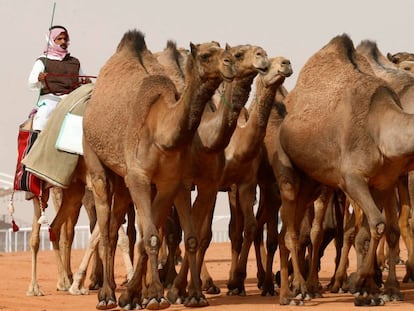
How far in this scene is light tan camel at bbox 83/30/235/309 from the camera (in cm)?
1145

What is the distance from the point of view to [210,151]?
40.1ft

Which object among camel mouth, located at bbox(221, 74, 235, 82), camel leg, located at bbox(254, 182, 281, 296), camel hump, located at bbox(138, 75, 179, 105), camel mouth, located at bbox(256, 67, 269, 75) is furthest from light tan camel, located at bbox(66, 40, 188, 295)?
camel mouth, located at bbox(221, 74, 235, 82)

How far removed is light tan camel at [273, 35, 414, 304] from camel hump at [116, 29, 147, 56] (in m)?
1.65

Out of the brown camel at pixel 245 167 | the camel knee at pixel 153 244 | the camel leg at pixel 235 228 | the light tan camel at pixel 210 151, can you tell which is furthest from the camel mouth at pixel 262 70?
the camel leg at pixel 235 228

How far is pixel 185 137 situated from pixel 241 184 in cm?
249

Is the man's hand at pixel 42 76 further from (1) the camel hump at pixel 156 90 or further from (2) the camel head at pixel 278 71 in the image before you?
(2) the camel head at pixel 278 71

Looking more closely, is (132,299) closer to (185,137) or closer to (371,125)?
(185,137)

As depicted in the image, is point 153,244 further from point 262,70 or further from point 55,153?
point 55,153

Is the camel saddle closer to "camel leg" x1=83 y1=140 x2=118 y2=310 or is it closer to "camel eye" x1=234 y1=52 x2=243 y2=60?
"camel leg" x1=83 y1=140 x2=118 y2=310

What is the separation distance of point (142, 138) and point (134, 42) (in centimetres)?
217

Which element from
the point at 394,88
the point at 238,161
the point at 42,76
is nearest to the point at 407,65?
the point at 394,88

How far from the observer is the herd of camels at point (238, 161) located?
38.6 ft

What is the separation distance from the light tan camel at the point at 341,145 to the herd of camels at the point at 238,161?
1 centimetres

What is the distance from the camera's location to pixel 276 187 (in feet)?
47.6
